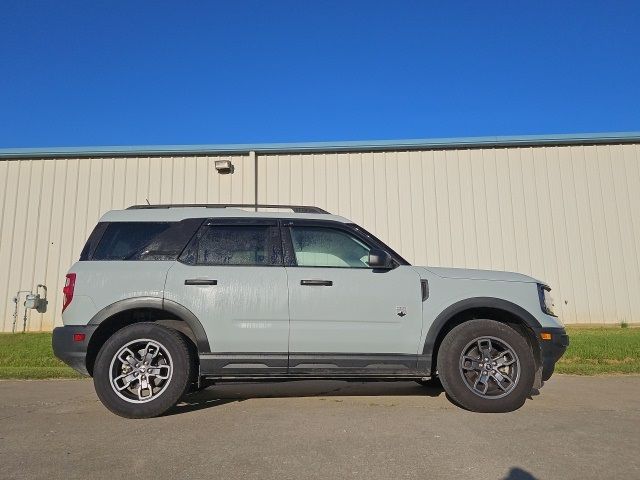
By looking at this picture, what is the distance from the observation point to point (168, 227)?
4828mm

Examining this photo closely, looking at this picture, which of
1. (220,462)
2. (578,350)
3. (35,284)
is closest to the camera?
(220,462)

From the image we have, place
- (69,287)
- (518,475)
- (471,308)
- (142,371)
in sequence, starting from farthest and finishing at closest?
(471,308), (69,287), (142,371), (518,475)

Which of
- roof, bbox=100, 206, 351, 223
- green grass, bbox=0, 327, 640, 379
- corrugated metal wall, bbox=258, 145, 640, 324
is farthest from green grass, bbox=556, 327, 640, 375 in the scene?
roof, bbox=100, 206, 351, 223

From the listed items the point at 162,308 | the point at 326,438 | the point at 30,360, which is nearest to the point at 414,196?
the point at 30,360

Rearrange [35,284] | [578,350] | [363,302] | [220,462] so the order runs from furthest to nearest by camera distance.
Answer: [35,284] < [578,350] < [363,302] < [220,462]

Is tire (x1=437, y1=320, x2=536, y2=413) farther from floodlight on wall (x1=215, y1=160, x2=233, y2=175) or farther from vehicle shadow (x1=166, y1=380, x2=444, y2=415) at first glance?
floodlight on wall (x1=215, y1=160, x2=233, y2=175)

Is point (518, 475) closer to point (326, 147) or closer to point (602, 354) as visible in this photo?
point (602, 354)

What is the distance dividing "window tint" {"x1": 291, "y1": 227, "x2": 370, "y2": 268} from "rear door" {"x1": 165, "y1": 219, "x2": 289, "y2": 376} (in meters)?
0.29

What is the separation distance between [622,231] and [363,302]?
37.2 feet

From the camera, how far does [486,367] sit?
451 centimetres

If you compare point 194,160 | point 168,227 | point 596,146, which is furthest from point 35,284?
point 596,146

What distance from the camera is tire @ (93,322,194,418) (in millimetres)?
4328

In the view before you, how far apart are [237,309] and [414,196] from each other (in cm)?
942

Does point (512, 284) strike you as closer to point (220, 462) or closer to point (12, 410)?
point (220, 462)
